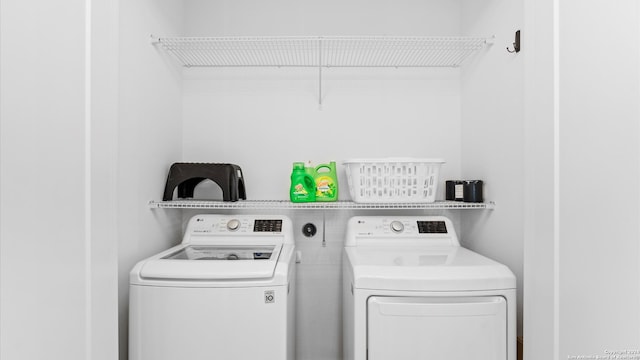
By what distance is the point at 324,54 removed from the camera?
2.27 metres

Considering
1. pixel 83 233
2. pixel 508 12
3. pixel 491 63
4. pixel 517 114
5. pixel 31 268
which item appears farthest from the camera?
pixel 491 63

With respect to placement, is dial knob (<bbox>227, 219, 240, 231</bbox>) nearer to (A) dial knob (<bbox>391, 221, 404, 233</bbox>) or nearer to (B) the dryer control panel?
(B) the dryer control panel

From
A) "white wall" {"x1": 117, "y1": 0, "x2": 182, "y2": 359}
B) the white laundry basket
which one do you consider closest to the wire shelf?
the white laundry basket

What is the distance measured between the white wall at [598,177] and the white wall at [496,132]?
35.0 inches

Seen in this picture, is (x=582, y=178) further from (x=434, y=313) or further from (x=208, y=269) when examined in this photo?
(x=208, y=269)

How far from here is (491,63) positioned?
75.1 inches

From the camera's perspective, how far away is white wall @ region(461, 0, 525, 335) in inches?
65.3

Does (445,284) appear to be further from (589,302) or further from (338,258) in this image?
(338,258)

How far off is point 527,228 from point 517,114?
943mm

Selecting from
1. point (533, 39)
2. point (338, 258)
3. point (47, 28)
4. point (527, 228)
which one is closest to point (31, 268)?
point (47, 28)

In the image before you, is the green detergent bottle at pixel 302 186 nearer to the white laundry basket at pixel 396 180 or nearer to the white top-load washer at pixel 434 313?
the white laundry basket at pixel 396 180

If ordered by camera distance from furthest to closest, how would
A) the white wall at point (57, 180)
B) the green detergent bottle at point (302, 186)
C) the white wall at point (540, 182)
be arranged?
the green detergent bottle at point (302, 186), the white wall at point (540, 182), the white wall at point (57, 180)

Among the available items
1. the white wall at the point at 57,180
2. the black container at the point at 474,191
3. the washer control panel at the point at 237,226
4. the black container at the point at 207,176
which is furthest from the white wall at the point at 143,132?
the black container at the point at 474,191

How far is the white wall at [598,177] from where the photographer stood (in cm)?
67
